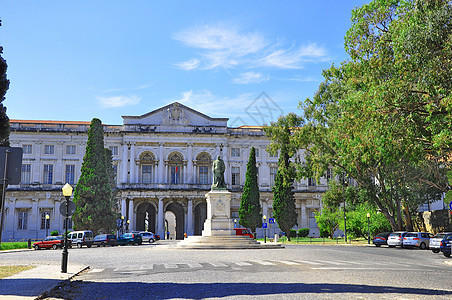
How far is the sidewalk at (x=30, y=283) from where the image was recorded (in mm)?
10007

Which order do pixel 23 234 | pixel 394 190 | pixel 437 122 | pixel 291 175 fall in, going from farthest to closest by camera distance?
pixel 23 234
pixel 291 175
pixel 394 190
pixel 437 122

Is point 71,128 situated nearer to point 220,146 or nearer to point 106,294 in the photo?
point 220,146

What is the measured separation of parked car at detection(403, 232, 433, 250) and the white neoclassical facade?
33420 millimetres

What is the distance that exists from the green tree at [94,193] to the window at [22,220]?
2297 cm

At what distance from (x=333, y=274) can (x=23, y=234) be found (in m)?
62.2

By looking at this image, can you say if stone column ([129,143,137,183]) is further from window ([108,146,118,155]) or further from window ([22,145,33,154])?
window ([22,145,33,154])

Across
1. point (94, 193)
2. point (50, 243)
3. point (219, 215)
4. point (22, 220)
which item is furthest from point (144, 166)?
point (219, 215)

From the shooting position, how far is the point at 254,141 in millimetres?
73188

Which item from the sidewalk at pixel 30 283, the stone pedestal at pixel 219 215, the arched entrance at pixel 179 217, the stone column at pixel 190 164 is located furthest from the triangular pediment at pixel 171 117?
the sidewalk at pixel 30 283

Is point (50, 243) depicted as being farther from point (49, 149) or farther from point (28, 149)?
point (28, 149)

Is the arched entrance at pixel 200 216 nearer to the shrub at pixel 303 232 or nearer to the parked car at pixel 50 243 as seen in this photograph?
the shrub at pixel 303 232

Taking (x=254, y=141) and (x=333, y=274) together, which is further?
(x=254, y=141)

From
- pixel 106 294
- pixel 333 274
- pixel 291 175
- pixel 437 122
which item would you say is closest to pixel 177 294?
pixel 106 294

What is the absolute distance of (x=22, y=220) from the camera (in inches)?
2677
